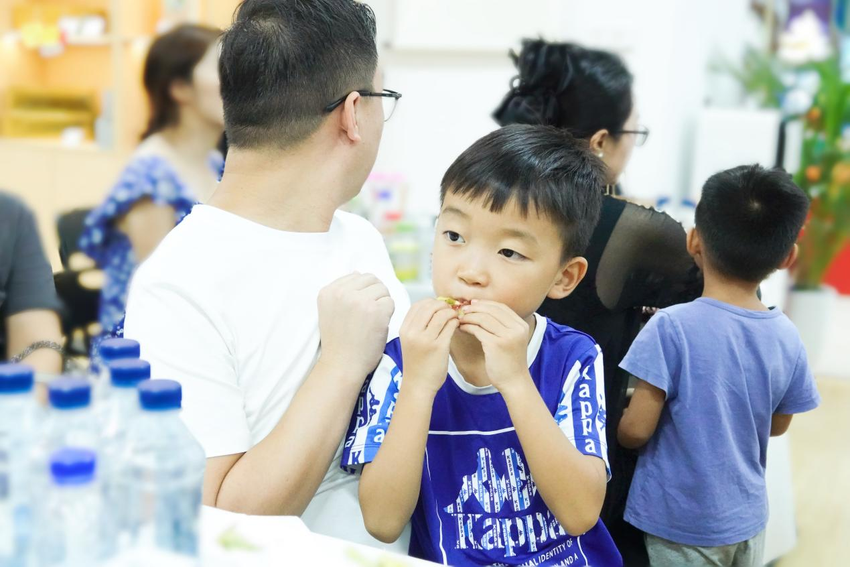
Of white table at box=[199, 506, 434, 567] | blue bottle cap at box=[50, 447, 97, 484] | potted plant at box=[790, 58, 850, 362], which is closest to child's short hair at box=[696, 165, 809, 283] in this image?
white table at box=[199, 506, 434, 567]

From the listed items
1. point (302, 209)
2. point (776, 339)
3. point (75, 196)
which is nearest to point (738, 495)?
point (776, 339)

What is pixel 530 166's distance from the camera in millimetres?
1214

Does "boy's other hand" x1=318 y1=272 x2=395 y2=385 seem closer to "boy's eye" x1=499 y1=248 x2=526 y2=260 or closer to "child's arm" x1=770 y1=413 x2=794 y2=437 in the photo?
"boy's eye" x1=499 y1=248 x2=526 y2=260

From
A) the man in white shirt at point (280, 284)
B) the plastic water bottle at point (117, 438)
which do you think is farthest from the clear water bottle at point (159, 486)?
the man in white shirt at point (280, 284)

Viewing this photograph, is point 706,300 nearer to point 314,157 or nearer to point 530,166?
point 530,166

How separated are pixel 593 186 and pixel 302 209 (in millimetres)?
469

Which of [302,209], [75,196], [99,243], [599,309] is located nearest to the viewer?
[302,209]

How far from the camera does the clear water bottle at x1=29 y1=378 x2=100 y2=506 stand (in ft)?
2.45

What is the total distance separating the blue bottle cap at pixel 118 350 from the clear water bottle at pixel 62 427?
0.21 ft

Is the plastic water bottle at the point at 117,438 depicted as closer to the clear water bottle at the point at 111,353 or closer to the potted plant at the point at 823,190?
the clear water bottle at the point at 111,353

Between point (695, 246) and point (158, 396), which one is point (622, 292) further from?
point (158, 396)

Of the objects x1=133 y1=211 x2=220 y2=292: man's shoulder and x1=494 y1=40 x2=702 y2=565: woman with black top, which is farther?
x1=494 y1=40 x2=702 y2=565: woman with black top

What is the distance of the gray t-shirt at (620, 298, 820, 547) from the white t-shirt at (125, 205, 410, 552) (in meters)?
0.49

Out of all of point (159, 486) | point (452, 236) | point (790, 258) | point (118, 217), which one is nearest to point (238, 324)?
point (452, 236)
